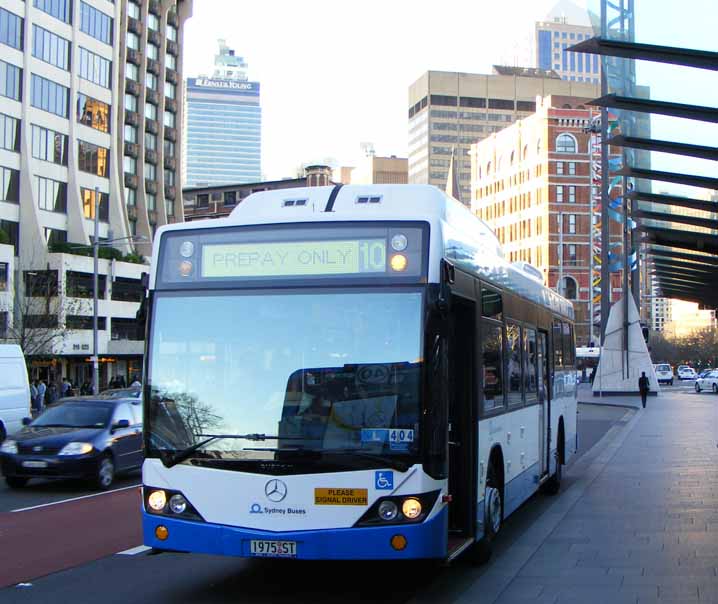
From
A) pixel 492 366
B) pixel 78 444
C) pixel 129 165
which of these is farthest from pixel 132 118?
pixel 492 366

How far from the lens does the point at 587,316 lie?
12012 centimetres

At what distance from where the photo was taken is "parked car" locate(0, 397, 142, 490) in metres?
15.8

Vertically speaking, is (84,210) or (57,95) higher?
(57,95)

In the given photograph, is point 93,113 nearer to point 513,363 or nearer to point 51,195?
point 51,195

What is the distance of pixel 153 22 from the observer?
8319 centimetres

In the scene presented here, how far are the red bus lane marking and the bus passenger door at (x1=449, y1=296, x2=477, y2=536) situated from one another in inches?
147

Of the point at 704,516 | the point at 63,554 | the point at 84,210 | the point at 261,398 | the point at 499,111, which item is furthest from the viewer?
the point at 499,111

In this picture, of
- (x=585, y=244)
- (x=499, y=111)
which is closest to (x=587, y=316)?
(x=585, y=244)

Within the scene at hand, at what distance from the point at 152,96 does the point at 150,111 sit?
4.03 feet

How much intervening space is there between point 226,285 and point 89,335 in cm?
5840

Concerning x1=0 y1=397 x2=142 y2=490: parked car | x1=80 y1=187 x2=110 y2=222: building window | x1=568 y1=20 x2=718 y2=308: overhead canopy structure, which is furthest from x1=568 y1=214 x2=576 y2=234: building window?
x1=0 y1=397 x2=142 y2=490: parked car

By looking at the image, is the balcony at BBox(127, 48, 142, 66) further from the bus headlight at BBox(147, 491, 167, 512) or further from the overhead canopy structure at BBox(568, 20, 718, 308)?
the bus headlight at BBox(147, 491, 167, 512)

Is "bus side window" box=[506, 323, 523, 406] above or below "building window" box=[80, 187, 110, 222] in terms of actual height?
below

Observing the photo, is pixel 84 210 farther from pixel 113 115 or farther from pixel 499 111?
pixel 499 111
